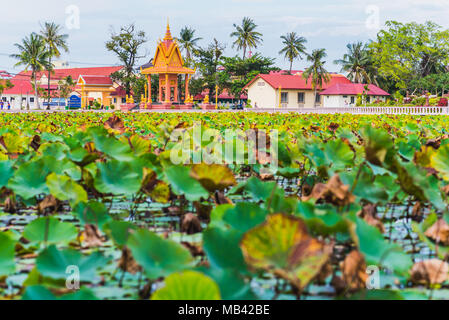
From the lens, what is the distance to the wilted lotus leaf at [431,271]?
4.14 feet

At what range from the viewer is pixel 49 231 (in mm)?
1352

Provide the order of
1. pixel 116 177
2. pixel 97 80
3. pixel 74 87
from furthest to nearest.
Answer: pixel 74 87, pixel 97 80, pixel 116 177

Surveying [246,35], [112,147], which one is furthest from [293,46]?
[112,147]

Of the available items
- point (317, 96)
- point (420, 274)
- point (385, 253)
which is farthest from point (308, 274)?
point (317, 96)

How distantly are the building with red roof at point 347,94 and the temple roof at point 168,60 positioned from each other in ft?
46.3

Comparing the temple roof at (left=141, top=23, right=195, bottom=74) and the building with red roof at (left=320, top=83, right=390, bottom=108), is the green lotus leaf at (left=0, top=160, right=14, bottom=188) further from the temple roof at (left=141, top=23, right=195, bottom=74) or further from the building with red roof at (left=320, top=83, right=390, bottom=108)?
the building with red roof at (left=320, top=83, right=390, bottom=108)

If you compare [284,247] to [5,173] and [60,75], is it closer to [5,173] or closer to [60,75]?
[5,173]

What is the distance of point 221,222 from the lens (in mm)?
1444

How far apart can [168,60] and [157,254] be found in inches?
1315

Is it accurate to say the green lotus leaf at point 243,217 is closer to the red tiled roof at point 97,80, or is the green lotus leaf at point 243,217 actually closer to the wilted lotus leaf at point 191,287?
the wilted lotus leaf at point 191,287

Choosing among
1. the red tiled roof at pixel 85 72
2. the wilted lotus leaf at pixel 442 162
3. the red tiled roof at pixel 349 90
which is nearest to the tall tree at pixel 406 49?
the red tiled roof at pixel 349 90

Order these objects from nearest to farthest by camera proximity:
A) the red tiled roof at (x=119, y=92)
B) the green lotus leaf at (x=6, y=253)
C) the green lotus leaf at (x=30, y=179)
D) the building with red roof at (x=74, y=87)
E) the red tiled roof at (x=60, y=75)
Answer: the green lotus leaf at (x=6, y=253), the green lotus leaf at (x=30, y=179), the building with red roof at (x=74, y=87), the red tiled roof at (x=119, y=92), the red tiled roof at (x=60, y=75)

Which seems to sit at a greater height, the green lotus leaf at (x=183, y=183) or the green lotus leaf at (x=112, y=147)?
the green lotus leaf at (x=112, y=147)
